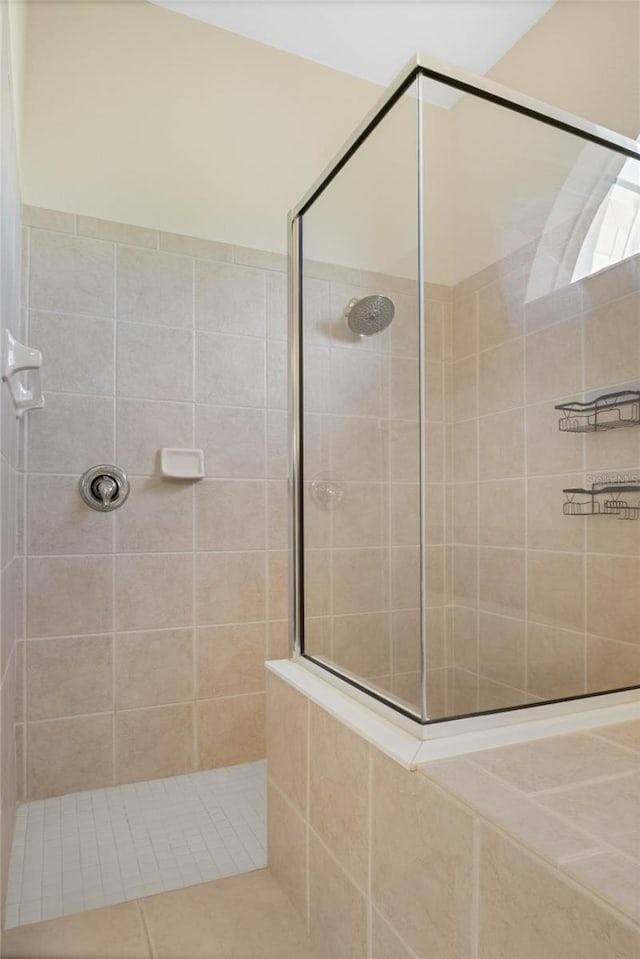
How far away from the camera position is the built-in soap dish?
6.66ft

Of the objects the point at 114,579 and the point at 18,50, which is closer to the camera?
the point at 18,50

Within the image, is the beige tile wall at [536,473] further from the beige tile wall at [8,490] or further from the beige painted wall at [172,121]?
the beige painted wall at [172,121]

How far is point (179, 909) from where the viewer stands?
4.40 ft

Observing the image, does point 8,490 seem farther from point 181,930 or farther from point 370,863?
point 370,863

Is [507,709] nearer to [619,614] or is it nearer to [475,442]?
[619,614]

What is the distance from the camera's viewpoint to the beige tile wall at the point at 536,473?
138 centimetres

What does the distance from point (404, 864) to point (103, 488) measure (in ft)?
4.65

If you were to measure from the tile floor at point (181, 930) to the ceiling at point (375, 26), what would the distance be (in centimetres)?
265

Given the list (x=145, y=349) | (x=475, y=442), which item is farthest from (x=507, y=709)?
(x=145, y=349)

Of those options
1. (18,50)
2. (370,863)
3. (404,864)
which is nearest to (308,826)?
(370,863)

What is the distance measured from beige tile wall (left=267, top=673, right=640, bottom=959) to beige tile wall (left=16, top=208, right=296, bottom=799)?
70cm

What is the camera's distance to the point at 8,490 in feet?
4.95

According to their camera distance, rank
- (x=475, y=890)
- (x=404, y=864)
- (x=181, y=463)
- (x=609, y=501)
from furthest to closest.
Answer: (x=181, y=463)
(x=609, y=501)
(x=404, y=864)
(x=475, y=890)

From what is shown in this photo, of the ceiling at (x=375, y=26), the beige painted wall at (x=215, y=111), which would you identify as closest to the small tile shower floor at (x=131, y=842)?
the beige painted wall at (x=215, y=111)
